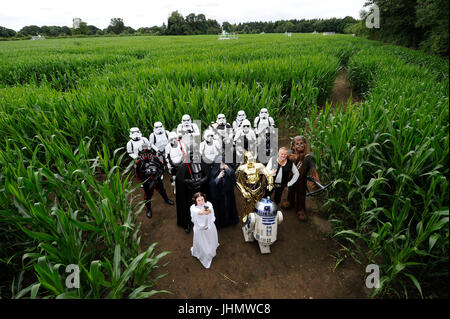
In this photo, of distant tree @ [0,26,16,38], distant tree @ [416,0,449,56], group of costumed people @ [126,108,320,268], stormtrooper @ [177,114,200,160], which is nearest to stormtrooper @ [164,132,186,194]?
group of costumed people @ [126,108,320,268]

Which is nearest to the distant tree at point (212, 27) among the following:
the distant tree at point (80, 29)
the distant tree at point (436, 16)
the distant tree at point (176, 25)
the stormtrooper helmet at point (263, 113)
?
the distant tree at point (176, 25)

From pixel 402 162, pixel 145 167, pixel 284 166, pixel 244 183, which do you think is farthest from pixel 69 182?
pixel 402 162

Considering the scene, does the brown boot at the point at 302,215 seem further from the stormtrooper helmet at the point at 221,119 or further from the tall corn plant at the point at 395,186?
the stormtrooper helmet at the point at 221,119

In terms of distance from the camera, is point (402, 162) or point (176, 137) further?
point (176, 137)

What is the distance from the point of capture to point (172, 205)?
3.30 meters

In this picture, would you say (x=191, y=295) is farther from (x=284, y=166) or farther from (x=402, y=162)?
(x=402, y=162)

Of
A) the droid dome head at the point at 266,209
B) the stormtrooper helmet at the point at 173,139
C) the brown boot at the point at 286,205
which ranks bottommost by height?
the brown boot at the point at 286,205

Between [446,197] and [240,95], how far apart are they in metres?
3.43

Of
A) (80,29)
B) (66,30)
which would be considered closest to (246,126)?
(80,29)

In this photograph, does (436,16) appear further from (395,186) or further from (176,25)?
(176,25)

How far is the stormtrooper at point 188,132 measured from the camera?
3.13 metres

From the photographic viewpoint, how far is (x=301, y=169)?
8.97 ft

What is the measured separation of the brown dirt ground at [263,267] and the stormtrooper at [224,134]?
1.23 m

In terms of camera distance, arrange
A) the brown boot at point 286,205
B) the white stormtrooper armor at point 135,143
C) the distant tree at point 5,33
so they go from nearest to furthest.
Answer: the white stormtrooper armor at point 135,143, the brown boot at point 286,205, the distant tree at point 5,33
